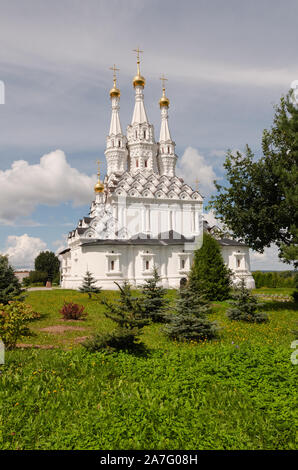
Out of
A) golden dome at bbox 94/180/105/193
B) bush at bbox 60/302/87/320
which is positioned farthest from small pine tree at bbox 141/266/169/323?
golden dome at bbox 94/180/105/193

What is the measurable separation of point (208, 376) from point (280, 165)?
37.5 ft

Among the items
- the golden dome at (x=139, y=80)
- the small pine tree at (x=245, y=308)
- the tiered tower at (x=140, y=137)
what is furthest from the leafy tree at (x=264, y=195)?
the golden dome at (x=139, y=80)

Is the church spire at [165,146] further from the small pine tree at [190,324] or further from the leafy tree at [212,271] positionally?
the small pine tree at [190,324]

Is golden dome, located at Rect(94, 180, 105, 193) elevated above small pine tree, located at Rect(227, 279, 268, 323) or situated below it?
above

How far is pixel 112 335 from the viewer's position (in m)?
7.89

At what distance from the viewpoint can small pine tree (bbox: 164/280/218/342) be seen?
32.5 ft

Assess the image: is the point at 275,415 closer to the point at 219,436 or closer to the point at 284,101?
the point at 219,436

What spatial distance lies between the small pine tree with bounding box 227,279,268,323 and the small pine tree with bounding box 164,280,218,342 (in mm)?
2927

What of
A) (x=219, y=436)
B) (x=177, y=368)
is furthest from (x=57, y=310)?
(x=219, y=436)

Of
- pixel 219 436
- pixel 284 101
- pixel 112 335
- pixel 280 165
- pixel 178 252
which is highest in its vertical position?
pixel 284 101

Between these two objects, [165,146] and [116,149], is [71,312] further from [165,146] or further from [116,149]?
[165,146]

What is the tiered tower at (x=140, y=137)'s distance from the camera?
129 ft

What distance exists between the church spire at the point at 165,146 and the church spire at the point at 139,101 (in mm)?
3078

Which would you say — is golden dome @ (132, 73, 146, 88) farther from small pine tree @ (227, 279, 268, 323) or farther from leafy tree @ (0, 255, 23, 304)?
small pine tree @ (227, 279, 268, 323)
